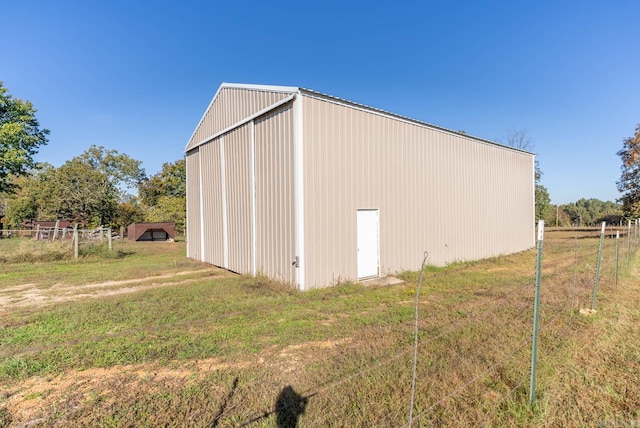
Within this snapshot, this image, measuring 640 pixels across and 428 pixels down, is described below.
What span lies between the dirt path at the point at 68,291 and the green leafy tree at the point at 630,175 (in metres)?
30.0

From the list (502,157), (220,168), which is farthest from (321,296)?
(502,157)

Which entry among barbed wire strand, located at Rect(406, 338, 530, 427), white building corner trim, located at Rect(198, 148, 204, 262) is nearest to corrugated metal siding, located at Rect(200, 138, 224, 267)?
white building corner trim, located at Rect(198, 148, 204, 262)

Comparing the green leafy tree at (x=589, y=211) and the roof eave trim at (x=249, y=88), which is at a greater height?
the roof eave trim at (x=249, y=88)

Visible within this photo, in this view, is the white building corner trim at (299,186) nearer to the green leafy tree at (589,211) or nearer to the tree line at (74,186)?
the tree line at (74,186)

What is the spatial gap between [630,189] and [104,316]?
3249 centimetres

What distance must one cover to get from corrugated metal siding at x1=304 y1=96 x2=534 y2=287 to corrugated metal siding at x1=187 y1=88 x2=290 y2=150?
185 centimetres

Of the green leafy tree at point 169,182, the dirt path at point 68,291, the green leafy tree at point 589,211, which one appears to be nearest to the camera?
the dirt path at point 68,291

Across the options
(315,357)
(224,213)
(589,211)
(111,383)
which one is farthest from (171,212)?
(589,211)

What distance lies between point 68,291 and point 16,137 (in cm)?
2183

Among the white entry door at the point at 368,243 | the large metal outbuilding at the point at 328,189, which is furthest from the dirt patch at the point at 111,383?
the white entry door at the point at 368,243

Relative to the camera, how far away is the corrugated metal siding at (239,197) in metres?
9.77

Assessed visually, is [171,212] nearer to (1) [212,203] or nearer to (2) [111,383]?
(1) [212,203]

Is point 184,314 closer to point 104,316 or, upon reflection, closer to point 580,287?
point 104,316

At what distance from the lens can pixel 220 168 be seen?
11586 mm
